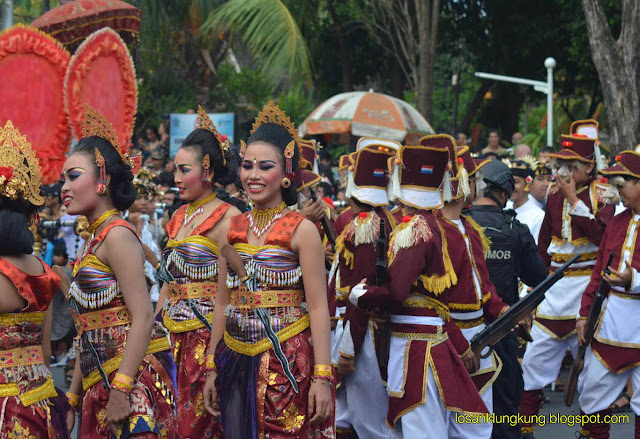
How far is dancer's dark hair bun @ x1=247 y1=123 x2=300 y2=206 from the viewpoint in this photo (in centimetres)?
501

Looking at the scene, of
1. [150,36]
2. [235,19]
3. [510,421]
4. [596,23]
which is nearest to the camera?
[510,421]

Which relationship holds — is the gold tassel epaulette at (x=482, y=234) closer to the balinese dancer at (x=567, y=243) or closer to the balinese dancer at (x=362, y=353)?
the balinese dancer at (x=362, y=353)

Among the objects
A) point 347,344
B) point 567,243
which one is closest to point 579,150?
point 567,243

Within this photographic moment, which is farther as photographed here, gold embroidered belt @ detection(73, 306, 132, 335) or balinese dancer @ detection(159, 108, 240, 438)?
balinese dancer @ detection(159, 108, 240, 438)

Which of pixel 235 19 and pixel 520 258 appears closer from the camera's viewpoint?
pixel 520 258

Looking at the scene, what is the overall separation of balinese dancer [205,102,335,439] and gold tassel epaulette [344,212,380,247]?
1552mm

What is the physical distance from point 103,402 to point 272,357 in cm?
85

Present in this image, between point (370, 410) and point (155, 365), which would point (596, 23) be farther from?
point (155, 365)

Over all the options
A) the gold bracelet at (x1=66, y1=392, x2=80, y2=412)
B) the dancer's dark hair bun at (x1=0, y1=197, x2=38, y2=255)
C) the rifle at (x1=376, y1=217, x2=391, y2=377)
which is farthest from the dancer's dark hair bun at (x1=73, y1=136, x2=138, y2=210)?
the rifle at (x1=376, y1=217, x2=391, y2=377)

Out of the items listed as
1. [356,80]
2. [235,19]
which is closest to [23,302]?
[235,19]

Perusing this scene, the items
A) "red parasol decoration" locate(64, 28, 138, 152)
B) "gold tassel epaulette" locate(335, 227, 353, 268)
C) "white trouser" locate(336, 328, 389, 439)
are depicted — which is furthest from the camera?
"red parasol decoration" locate(64, 28, 138, 152)

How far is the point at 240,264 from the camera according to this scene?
16.0ft

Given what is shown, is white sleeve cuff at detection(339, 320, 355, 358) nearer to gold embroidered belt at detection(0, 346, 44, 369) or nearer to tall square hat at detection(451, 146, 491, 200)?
tall square hat at detection(451, 146, 491, 200)

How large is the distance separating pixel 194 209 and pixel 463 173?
1.82 metres
